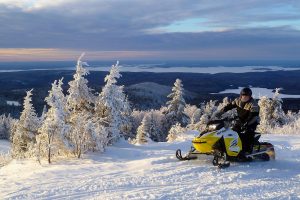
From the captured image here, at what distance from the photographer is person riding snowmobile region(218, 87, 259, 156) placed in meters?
10.8

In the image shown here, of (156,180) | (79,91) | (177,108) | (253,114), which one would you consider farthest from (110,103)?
(177,108)

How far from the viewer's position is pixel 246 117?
1091 centimetres

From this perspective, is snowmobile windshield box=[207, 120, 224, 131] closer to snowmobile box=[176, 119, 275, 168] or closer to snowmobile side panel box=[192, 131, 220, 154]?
snowmobile box=[176, 119, 275, 168]

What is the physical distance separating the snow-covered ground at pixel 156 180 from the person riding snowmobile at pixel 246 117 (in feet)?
2.12

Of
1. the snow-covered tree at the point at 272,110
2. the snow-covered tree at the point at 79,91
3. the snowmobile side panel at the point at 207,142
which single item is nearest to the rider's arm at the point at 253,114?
the snowmobile side panel at the point at 207,142

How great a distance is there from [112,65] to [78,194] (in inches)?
452

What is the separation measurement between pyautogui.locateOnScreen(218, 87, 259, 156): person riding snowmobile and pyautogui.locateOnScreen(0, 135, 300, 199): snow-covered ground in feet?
2.12

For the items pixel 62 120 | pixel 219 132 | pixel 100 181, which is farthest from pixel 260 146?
pixel 62 120

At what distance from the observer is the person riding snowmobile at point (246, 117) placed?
35.3ft

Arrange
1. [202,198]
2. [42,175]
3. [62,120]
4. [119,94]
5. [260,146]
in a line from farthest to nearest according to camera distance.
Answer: [119,94]
[62,120]
[260,146]
[42,175]
[202,198]

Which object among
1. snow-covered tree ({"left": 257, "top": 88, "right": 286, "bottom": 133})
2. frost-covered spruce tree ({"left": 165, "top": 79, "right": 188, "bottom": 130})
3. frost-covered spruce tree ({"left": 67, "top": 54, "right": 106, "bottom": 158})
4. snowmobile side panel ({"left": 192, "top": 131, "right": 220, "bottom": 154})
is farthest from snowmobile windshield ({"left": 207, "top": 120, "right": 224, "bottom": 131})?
frost-covered spruce tree ({"left": 165, "top": 79, "right": 188, "bottom": 130})

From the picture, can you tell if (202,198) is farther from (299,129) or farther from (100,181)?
(299,129)

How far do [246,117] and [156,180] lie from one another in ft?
10.7

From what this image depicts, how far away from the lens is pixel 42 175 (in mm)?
10375
